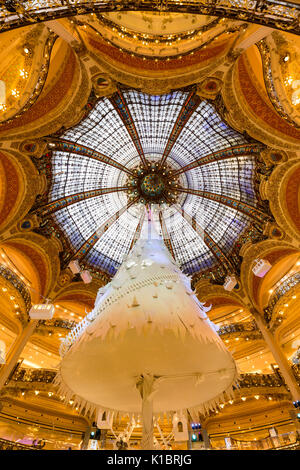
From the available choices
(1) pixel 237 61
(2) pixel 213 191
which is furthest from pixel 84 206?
(1) pixel 237 61

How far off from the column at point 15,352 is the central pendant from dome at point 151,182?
12.0 m

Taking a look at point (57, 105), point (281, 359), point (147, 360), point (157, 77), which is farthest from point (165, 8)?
point (281, 359)

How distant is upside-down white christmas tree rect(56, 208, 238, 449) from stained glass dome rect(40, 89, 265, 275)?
13702mm

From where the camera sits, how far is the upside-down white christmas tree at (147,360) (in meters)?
3.62

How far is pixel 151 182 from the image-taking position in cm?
2023

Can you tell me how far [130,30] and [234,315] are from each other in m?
20.6

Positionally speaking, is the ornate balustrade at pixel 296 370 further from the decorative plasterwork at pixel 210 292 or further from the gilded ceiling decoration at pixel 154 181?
the gilded ceiling decoration at pixel 154 181

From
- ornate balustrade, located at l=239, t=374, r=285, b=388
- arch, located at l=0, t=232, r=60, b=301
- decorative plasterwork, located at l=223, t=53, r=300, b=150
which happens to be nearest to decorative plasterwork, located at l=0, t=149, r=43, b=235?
arch, located at l=0, t=232, r=60, b=301

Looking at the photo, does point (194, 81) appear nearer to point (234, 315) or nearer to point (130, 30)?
point (130, 30)

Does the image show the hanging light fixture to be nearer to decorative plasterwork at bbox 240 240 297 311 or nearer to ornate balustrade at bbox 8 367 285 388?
ornate balustrade at bbox 8 367 285 388

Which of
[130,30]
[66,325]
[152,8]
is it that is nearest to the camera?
[152,8]

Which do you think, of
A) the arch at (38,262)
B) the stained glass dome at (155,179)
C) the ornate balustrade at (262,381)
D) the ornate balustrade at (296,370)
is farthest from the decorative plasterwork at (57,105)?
the ornate balustrade at (296,370)
